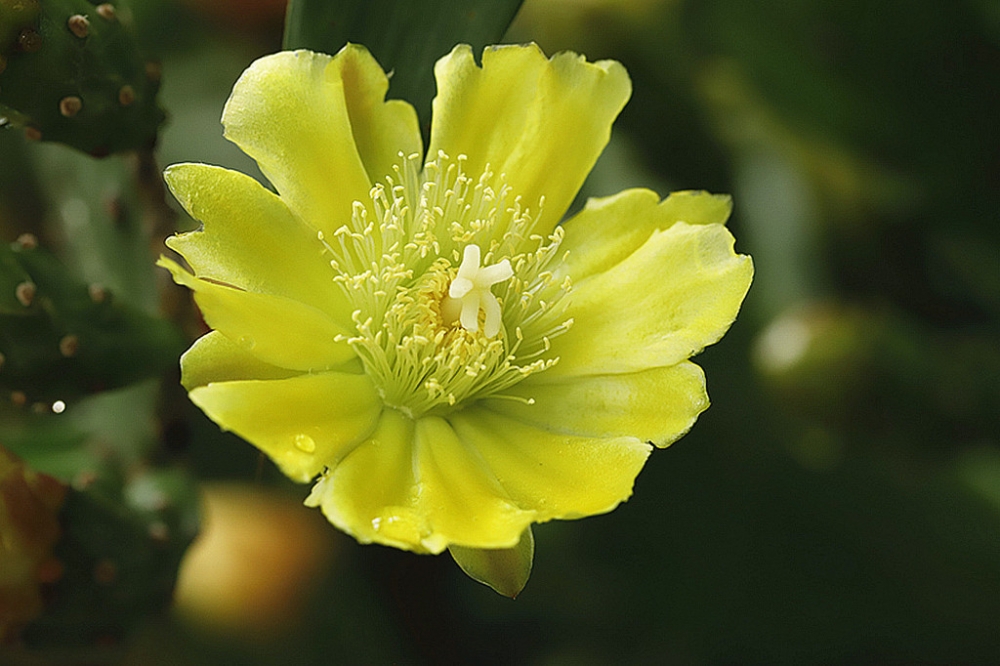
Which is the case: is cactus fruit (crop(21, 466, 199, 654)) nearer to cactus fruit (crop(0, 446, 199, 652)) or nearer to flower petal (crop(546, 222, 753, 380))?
cactus fruit (crop(0, 446, 199, 652))

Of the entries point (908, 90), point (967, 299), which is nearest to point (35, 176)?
point (908, 90)

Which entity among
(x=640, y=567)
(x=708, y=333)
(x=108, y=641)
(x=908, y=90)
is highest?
(x=708, y=333)

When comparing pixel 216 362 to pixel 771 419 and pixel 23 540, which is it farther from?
pixel 771 419

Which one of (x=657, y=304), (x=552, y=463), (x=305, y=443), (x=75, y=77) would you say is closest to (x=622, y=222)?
(x=657, y=304)

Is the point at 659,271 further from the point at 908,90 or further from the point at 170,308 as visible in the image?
the point at 908,90

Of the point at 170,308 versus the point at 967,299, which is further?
the point at 967,299
